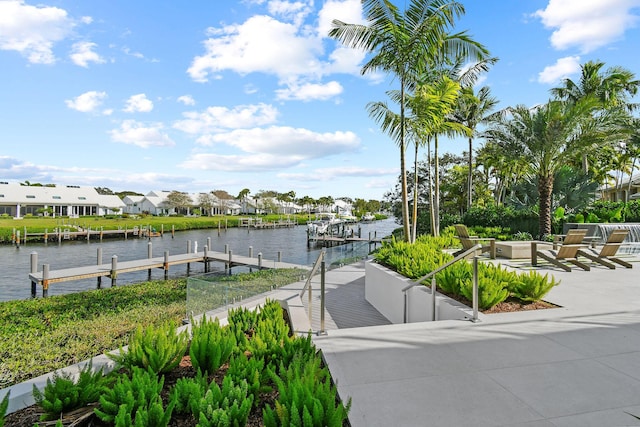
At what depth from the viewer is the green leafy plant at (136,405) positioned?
2.15m

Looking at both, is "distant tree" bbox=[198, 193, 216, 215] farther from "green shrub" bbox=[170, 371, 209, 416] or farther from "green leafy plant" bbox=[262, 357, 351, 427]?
"green leafy plant" bbox=[262, 357, 351, 427]

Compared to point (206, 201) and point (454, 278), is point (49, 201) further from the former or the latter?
point (454, 278)

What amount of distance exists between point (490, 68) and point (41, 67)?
21.4 m

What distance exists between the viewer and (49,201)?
60.6m

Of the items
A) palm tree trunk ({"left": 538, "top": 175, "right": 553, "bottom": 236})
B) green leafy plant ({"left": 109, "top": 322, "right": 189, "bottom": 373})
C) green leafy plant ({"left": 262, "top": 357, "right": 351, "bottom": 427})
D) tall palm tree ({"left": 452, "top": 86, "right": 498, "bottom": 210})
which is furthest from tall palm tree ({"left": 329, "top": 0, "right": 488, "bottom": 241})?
tall palm tree ({"left": 452, "top": 86, "right": 498, "bottom": 210})

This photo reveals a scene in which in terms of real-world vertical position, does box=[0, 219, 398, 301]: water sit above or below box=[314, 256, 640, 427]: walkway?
below

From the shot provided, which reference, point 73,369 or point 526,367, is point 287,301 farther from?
point 526,367

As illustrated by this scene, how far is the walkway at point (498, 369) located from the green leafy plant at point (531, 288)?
0.32 meters

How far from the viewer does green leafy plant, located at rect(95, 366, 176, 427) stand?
84.8 inches

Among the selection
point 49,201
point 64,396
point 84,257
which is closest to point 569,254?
point 64,396

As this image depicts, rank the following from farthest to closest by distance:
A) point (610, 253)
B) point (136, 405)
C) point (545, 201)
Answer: point (545, 201), point (610, 253), point (136, 405)

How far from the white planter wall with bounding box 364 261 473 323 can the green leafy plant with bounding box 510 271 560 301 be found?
97 centimetres

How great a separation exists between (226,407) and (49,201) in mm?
73495

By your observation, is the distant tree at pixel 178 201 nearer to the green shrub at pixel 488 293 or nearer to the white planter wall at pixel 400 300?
the white planter wall at pixel 400 300
